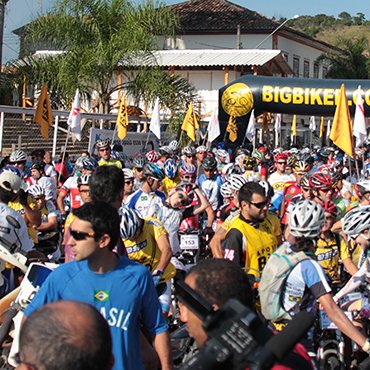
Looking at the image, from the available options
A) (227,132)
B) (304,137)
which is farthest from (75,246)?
(304,137)

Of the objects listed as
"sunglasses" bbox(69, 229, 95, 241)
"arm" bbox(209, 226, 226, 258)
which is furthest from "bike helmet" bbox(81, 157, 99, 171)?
"sunglasses" bbox(69, 229, 95, 241)

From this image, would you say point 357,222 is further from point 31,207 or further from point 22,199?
point 31,207

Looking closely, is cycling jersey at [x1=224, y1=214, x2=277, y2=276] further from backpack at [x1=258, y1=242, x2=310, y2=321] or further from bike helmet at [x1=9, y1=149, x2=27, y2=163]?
bike helmet at [x1=9, y1=149, x2=27, y2=163]

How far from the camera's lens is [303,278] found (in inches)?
224

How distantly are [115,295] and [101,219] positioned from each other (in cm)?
45

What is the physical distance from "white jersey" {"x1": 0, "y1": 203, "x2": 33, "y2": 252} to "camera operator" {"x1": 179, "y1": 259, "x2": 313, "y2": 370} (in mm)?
3889

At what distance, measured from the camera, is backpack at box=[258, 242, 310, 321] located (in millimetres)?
5719

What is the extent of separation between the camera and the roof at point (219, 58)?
43216 mm

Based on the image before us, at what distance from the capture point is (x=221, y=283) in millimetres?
3146

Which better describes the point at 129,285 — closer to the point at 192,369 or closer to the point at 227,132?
the point at 192,369

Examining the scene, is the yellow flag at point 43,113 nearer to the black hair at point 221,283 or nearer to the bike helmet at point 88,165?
the bike helmet at point 88,165

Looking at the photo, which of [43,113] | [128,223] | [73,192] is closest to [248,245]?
[128,223]

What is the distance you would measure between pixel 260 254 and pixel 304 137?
1777 inches

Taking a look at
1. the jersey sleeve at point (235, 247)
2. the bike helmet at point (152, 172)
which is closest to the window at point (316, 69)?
the bike helmet at point (152, 172)
